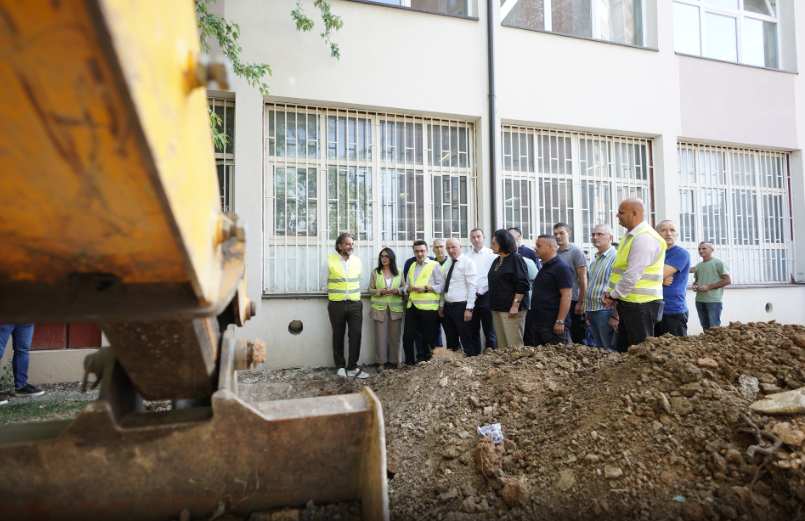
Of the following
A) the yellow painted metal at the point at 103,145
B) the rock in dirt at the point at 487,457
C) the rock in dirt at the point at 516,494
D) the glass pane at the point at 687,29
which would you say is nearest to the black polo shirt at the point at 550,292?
the rock in dirt at the point at 487,457

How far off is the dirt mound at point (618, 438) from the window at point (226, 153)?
13.0ft

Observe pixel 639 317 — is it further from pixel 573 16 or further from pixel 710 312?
pixel 573 16

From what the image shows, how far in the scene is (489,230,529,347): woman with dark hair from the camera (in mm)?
5172

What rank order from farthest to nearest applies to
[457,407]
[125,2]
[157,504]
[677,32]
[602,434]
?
[677,32] < [457,407] < [602,434] < [157,504] < [125,2]

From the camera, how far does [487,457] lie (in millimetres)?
2756

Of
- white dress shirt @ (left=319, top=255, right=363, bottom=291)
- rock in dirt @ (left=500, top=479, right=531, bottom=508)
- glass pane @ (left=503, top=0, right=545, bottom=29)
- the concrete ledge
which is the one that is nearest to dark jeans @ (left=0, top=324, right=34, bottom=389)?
the concrete ledge

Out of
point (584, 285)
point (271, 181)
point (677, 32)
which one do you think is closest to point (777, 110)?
point (677, 32)

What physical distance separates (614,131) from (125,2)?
8.31 meters

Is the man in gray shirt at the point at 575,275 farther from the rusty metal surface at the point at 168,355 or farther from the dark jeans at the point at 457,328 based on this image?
Answer: the rusty metal surface at the point at 168,355

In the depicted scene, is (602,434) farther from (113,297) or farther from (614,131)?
(614,131)

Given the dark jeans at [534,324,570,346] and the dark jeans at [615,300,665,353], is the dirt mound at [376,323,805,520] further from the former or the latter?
the dark jeans at [534,324,570,346]

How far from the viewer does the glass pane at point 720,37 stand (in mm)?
8820

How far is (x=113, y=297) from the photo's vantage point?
3.94 feet

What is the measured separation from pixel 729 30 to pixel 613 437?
31.8 feet
